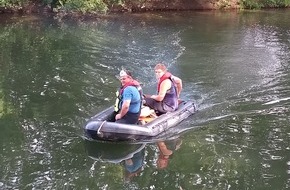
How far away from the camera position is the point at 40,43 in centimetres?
1681

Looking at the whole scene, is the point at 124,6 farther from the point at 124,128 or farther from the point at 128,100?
the point at 124,128

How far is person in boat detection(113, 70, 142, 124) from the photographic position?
27.1ft

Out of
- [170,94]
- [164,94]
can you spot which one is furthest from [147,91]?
[164,94]

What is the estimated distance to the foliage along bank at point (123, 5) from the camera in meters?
22.4

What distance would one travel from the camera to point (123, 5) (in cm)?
2425

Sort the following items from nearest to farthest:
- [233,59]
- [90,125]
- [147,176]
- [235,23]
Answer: [147,176]
[90,125]
[233,59]
[235,23]

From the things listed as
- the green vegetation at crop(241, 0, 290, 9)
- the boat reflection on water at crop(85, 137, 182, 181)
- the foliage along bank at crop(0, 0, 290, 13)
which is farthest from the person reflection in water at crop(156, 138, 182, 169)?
the green vegetation at crop(241, 0, 290, 9)

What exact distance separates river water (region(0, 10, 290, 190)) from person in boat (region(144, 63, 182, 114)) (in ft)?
1.56

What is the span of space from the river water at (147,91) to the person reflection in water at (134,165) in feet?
0.10

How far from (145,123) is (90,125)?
3.37 feet

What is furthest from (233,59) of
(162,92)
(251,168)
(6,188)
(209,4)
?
(209,4)

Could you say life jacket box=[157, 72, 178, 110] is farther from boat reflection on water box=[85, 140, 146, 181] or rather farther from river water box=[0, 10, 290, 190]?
boat reflection on water box=[85, 140, 146, 181]

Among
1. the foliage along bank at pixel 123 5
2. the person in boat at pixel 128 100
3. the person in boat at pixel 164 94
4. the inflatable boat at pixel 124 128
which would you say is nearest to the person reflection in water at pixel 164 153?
the inflatable boat at pixel 124 128

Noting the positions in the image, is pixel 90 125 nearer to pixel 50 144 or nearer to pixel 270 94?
pixel 50 144
